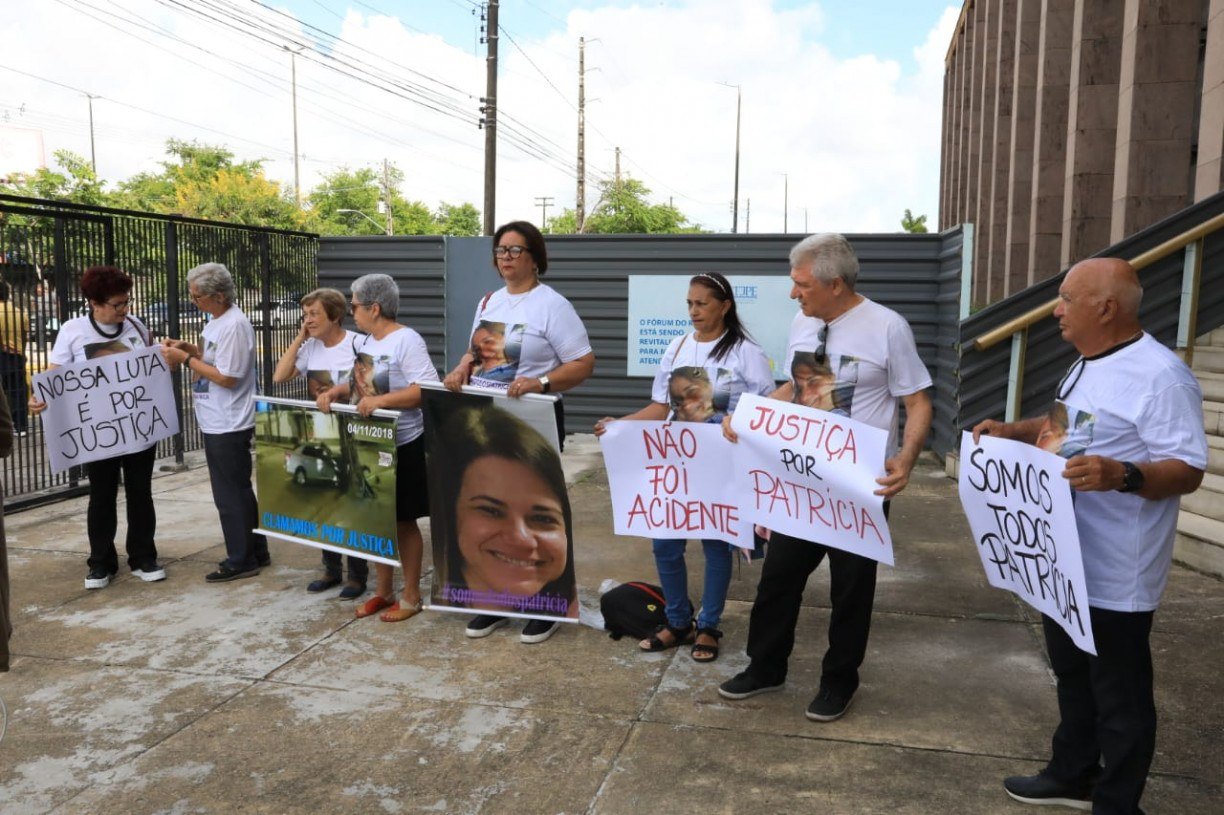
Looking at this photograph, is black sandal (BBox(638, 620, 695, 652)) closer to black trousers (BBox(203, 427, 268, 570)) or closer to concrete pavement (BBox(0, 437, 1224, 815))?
concrete pavement (BBox(0, 437, 1224, 815))

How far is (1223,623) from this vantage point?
5070 mm

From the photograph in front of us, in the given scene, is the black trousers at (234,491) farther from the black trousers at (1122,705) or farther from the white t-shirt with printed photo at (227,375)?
the black trousers at (1122,705)

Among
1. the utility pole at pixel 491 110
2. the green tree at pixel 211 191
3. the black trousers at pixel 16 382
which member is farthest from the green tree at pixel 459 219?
the black trousers at pixel 16 382

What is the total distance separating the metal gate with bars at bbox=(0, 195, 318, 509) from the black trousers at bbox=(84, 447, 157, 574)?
4.61 ft

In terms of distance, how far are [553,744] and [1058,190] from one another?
19069 millimetres

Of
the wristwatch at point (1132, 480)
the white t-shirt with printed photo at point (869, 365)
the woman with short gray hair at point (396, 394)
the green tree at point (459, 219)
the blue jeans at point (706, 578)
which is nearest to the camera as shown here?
the wristwatch at point (1132, 480)

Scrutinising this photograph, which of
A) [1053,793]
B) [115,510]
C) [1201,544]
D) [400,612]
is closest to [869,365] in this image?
[1053,793]

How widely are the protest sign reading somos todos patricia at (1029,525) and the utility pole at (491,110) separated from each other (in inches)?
A: 766

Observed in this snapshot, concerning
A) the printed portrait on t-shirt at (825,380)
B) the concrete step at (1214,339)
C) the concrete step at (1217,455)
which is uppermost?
the concrete step at (1214,339)

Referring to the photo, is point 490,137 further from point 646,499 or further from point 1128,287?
point 1128,287

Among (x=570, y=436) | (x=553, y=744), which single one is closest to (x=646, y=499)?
(x=553, y=744)

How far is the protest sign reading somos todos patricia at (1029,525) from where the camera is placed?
9.45 feet

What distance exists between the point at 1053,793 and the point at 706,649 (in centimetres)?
169

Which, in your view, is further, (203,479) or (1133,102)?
(1133,102)
